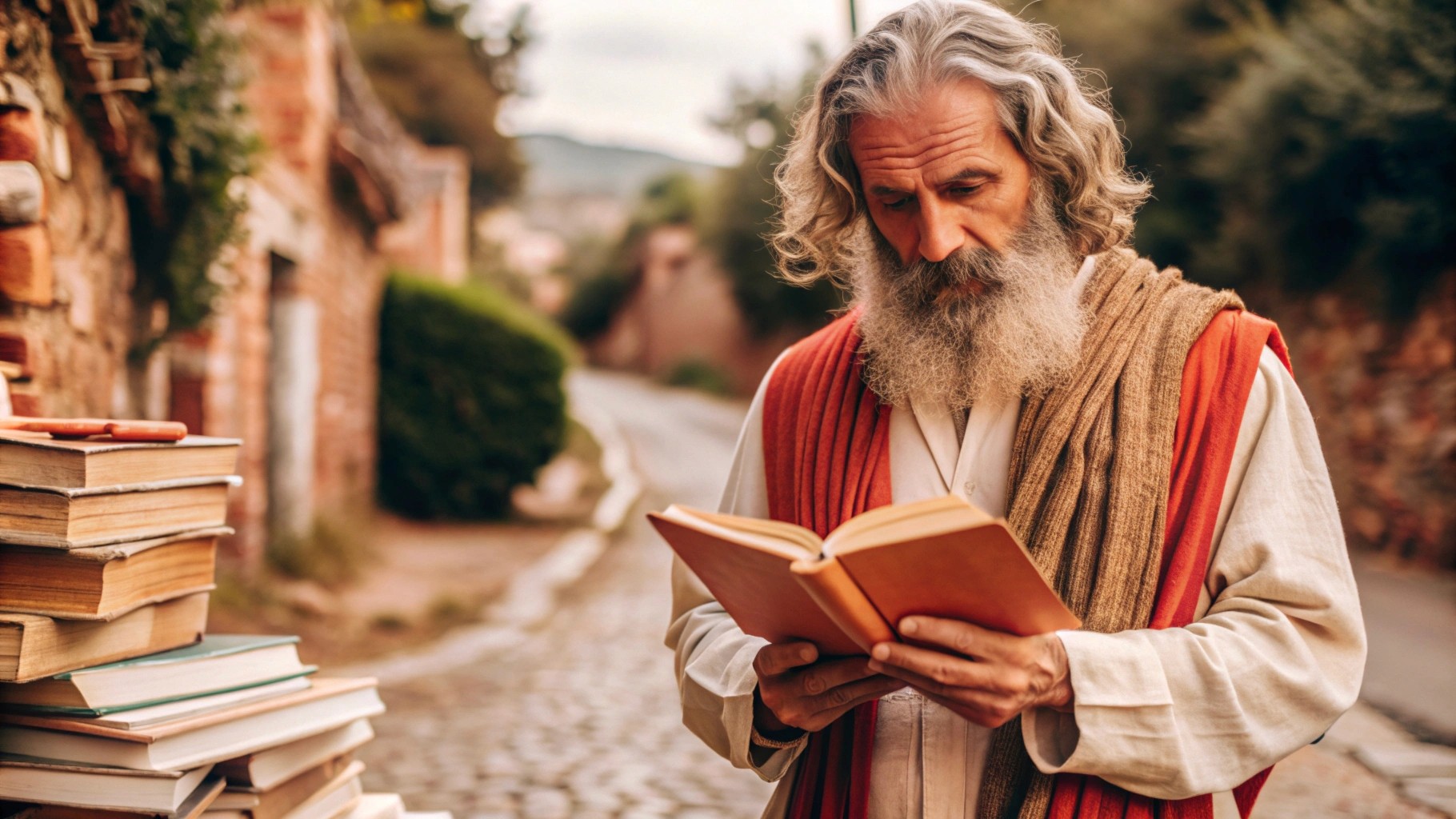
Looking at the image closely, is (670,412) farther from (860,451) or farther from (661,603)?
(860,451)

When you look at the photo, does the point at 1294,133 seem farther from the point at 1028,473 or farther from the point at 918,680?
the point at 918,680

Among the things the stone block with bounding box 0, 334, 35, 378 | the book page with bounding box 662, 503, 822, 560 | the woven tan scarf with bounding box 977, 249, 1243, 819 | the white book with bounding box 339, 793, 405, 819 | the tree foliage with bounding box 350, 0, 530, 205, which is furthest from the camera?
the tree foliage with bounding box 350, 0, 530, 205

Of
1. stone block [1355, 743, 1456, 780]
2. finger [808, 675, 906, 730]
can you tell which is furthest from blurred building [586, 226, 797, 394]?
finger [808, 675, 906, 730]

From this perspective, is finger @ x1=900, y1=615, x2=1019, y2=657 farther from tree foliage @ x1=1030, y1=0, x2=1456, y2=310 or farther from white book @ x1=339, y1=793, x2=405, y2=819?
tree foliage @ x1=1030, y1=0, x2=1456, y2=310

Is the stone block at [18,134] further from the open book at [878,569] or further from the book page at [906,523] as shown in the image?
the book page at [906,523]

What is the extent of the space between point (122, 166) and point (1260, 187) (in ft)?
30.8

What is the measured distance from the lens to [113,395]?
132 inches

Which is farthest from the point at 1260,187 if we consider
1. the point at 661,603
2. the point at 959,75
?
the point at 959,75

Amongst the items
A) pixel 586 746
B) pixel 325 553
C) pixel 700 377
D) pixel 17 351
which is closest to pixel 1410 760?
pixel 586 746

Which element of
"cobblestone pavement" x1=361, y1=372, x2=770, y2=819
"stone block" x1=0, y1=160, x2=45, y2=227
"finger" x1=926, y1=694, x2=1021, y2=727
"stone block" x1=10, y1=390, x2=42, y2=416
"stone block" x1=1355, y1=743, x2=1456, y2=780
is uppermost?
"stone block" x1=0, y1=160, x2=45, y2=227

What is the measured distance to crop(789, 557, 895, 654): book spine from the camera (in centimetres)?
121

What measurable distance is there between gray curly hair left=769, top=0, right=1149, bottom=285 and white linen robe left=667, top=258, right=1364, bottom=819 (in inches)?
16.3

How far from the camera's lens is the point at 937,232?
1752mm

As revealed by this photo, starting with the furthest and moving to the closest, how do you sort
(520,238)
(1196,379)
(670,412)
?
(520,238), (670,412), (1196,379)
